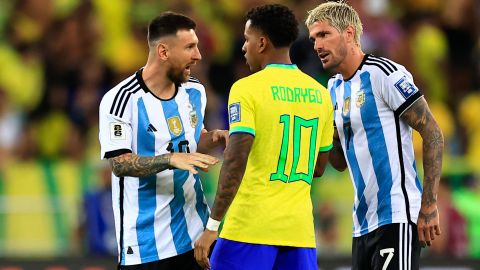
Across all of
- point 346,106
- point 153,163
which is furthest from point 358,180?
point 153,163

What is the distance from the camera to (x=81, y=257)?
31.7ft

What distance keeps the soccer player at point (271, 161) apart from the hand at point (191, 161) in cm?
12

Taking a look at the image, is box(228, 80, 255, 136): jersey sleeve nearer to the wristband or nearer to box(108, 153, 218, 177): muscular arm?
box(108, 153, 218, 177): muscular arm

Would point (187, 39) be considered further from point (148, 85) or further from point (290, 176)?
point (290, 176)

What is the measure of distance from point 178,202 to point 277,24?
1208 millimetres

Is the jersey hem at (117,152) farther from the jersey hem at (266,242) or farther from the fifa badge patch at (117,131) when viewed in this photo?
the jersey hem at (266,242)

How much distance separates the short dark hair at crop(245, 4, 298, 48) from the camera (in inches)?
225

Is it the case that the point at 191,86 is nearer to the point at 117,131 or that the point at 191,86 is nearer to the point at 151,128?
the point at 151,128

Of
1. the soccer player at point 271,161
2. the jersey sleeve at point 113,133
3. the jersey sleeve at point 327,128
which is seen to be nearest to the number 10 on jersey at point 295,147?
the soccer player at point 271,161

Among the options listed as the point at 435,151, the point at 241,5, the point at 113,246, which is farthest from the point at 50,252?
the point at 435,151

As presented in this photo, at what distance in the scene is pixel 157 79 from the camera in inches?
244

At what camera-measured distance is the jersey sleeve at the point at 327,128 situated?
584 centimetres

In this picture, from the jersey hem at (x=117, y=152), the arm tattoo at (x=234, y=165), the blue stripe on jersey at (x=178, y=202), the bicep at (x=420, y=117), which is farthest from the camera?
the blue stripe on jersey at (x=178, y=202)

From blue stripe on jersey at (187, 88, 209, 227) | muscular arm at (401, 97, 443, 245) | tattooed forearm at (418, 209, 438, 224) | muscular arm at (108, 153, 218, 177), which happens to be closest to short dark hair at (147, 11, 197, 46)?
blue stripe on jersey at (187, 88, 209, 227)
